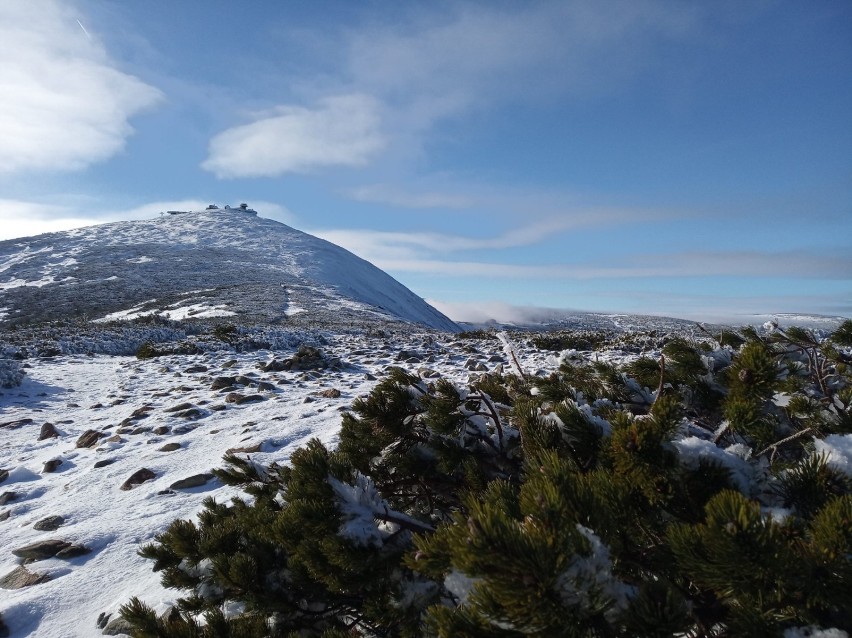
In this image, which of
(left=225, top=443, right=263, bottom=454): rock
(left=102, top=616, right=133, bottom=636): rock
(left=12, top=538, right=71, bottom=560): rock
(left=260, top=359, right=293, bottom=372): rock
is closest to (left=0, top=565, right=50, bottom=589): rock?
(left=12, top=538, right=71, bottom=560): rock

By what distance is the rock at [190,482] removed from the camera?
169 inches

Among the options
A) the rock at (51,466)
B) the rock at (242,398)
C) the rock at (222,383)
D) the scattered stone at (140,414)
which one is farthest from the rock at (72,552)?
the rock at (222,383)

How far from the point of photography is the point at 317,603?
6.47 ft

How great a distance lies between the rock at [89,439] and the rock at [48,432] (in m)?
0.71

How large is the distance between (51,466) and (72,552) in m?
2.41

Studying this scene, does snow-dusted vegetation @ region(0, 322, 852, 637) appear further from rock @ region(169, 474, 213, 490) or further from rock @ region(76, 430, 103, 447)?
rock @ region(76, 430, 103, 447)

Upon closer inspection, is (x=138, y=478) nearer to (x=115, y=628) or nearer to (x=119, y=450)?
(x=119, y=450)

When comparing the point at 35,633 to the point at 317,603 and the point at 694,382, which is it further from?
the point at 694,382

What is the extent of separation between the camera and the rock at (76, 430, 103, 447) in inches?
226

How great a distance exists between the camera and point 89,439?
580 centimetres

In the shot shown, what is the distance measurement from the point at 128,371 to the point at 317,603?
456 inches

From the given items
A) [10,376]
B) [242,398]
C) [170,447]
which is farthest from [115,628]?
[10,376]

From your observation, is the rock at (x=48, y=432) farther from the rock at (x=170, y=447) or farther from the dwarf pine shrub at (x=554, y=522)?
the dwarf pine shrub at (x=554, y=522)

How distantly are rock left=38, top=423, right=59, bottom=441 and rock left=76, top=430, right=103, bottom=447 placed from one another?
2.33 ft
